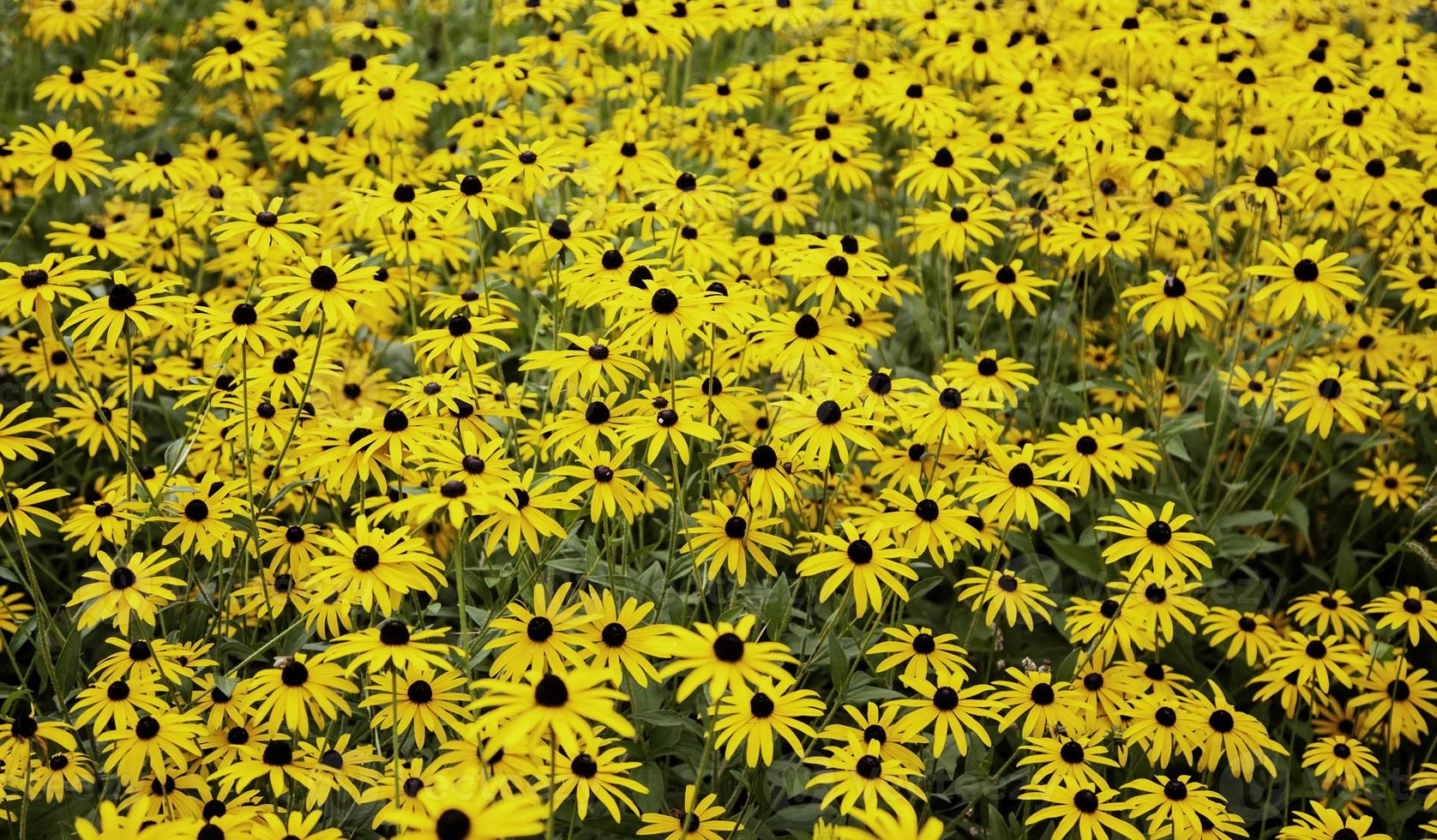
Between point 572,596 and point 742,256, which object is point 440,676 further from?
point 742,256

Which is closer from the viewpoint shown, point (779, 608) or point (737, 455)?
point (779, 608)

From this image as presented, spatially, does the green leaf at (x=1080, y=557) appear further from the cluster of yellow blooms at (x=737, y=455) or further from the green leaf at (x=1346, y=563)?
the green leaf at (x=1346, y=563)

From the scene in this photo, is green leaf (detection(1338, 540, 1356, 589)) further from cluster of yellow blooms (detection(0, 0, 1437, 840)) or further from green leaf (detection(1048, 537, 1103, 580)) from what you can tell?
green leaf (detection(1048, 537, 1103, 580))

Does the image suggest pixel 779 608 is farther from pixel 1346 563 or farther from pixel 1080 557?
pixel 1346 563

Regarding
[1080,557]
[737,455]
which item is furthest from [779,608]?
[1080,557]

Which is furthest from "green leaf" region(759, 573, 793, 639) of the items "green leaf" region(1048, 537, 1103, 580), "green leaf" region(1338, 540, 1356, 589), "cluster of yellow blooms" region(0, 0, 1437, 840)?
"green leaf" region(1338, 540, 1356, 589)

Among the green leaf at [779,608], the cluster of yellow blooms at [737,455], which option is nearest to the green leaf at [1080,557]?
the cluster of yellow blooms at [737,455]

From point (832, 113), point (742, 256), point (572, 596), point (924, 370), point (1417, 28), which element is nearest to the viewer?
point (572, 596)

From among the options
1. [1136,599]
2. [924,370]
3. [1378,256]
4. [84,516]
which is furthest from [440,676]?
[1378,256]
